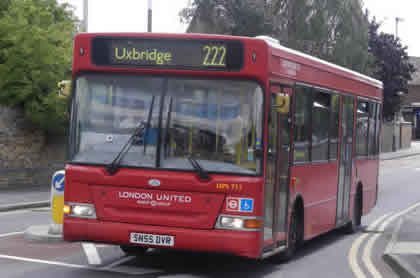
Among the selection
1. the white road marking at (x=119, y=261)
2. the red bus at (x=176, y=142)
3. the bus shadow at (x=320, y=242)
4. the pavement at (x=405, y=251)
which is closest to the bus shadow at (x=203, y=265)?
the white road marking at (x=119, y=261)

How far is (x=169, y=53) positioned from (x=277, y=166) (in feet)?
6.71

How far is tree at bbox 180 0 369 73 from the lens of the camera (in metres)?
45.2

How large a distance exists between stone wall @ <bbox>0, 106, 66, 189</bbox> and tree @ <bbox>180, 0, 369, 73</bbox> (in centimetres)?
1885

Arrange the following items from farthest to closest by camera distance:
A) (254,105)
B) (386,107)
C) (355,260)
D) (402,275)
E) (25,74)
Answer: (386,107) → (25,74) → (355,260) → (402,275) → (254,105)

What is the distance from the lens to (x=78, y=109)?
10.1 meters

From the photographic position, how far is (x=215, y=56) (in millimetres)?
9773

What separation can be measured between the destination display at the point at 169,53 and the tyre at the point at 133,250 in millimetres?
2830

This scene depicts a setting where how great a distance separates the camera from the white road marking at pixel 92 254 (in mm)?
11156

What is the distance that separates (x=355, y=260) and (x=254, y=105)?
4271 mm

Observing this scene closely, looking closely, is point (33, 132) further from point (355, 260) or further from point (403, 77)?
point (403, 77)

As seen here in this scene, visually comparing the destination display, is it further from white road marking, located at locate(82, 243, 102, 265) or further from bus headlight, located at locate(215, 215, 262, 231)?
white road marking, located at locate(82, 243, 102, 265)

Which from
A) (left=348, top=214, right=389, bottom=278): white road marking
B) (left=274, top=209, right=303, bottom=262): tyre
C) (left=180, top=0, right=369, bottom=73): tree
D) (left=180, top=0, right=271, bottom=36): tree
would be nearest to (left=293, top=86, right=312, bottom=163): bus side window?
(left=274, top=209, right=303, bottom=262): tyre

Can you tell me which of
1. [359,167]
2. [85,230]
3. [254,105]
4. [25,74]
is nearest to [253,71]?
[254,105]

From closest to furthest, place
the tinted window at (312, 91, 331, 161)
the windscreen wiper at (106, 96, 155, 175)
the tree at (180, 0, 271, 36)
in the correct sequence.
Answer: the windscreen wiper at (106, 96, 155, 175) < the tinted window at (312, 91, 331, 161) < the tree at (180, 0, 271, 36)
